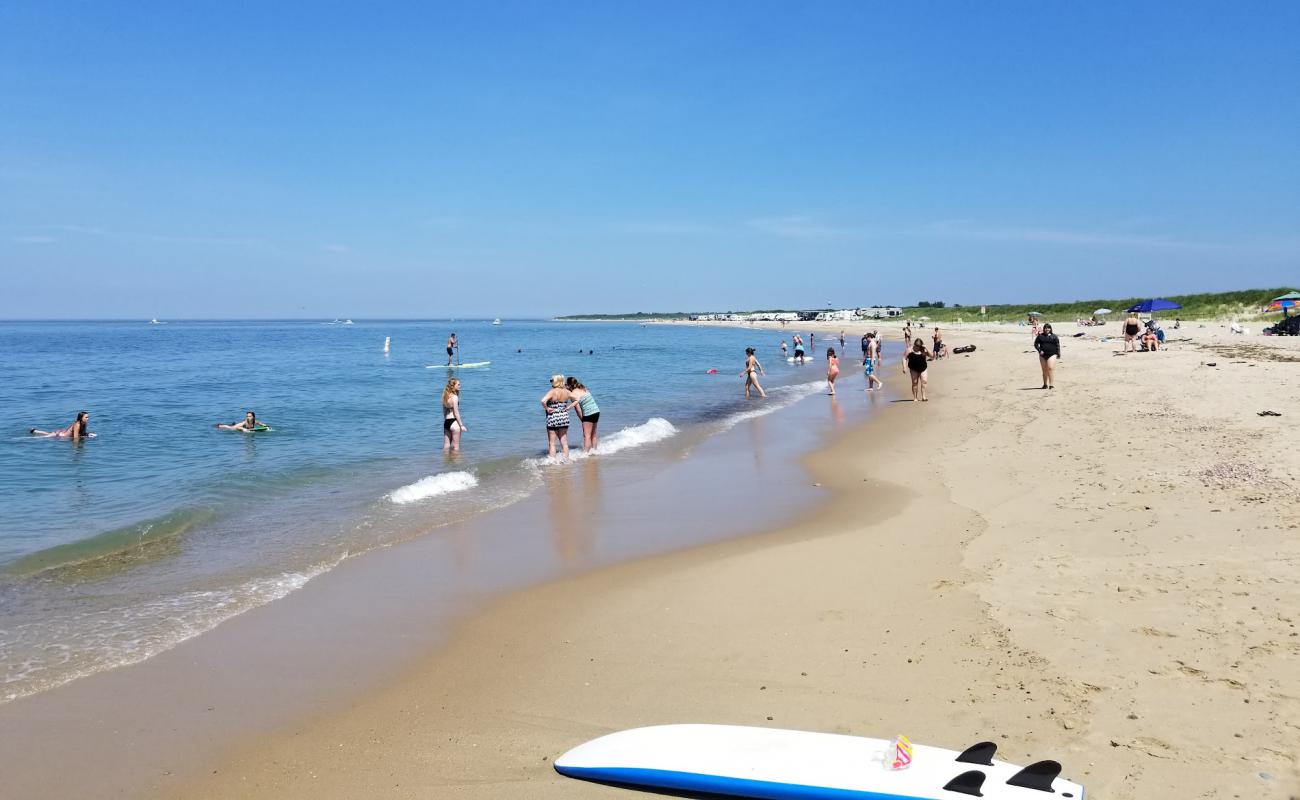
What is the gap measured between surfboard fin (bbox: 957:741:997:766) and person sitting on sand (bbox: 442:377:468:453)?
42.3ft

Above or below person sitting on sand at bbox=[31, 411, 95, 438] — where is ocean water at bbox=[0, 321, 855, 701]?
below

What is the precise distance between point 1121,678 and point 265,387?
35220mm

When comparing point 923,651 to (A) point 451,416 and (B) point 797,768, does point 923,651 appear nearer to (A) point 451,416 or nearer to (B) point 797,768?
A: (B) point 797,768

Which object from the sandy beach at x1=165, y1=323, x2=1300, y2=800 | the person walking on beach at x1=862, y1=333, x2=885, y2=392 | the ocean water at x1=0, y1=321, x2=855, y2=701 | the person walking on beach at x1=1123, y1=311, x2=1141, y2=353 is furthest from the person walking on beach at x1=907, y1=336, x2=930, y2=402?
the person walking on beach at x1=1123, y1=311, x2=1141, y2=353

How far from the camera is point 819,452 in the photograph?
47.3ft

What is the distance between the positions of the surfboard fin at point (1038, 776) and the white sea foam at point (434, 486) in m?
9.26

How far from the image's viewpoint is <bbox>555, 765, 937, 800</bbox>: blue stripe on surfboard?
3.55 meters

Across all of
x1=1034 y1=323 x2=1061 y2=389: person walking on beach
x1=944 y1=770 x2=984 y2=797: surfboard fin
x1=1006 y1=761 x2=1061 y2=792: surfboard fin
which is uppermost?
x1=1034 y1=323 x2=1061 y2=389: person walking on beach

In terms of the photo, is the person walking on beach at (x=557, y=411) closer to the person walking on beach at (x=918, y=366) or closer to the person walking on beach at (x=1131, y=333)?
the person walking on beach at (x=918, y=366)

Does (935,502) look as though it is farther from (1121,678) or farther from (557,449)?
(557,449)

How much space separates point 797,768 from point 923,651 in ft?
5.98

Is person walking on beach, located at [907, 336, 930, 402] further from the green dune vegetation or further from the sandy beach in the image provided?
the green dune vegetation

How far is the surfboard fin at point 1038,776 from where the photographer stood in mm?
3431

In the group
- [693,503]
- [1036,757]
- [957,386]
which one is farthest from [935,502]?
[957,386]
